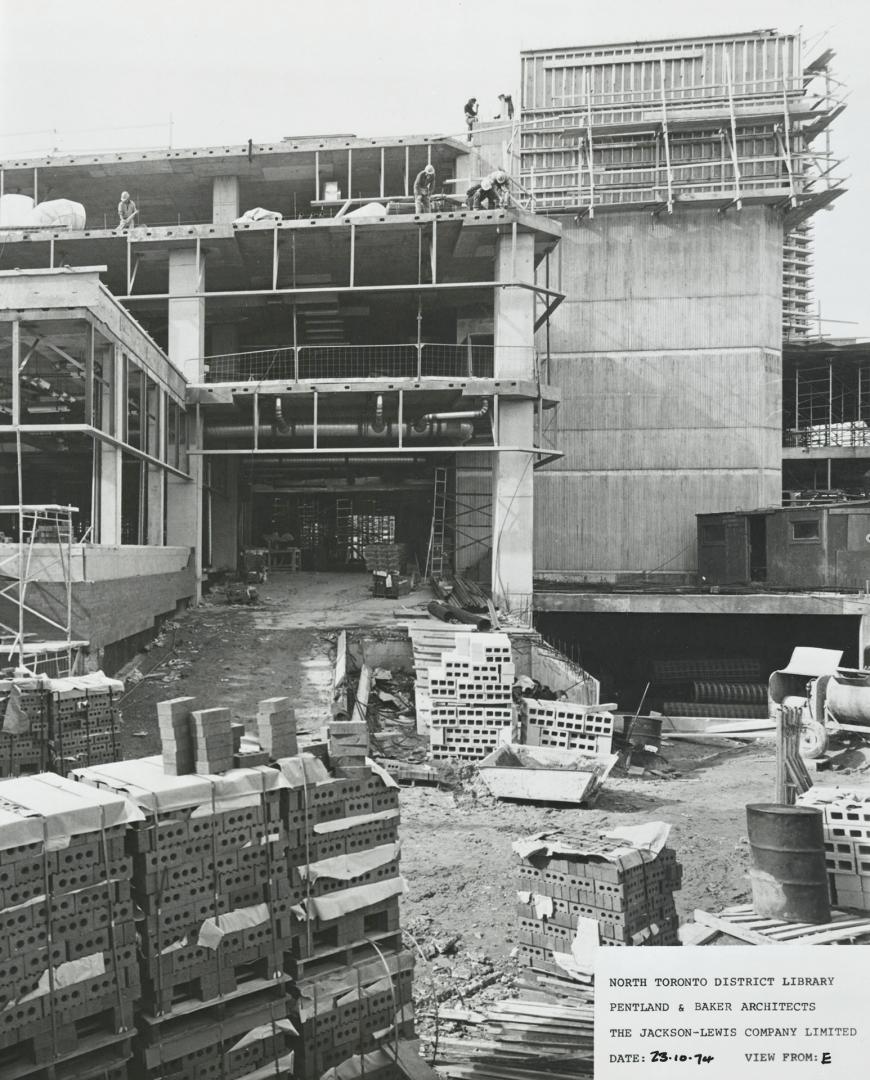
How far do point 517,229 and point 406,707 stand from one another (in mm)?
13699

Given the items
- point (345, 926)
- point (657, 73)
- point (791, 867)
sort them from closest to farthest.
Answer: point (345, 926)
point (791, 867)
point (657, 73)

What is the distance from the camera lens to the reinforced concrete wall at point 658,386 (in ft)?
97.3

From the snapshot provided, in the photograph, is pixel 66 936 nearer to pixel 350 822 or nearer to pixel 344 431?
pixel 350 822

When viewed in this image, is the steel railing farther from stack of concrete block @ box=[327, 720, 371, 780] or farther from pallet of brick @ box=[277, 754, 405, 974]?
pallet of brick @ box=[277, 754, 405, 974]

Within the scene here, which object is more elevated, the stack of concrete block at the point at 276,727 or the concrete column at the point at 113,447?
the concrete column at the point at 113,447

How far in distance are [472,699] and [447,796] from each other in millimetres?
2867

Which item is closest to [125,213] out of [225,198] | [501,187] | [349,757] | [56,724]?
[225,198]

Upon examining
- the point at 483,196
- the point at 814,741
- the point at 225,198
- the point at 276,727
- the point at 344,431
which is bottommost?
the point at 814,741

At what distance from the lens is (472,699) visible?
1586 cm

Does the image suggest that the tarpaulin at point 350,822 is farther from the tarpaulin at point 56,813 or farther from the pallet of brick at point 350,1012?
the tarpaulin at point 56,813

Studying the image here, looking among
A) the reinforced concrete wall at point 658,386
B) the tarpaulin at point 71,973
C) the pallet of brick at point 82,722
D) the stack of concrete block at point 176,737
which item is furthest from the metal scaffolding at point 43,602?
the reinforced concrete wall at point 658,386

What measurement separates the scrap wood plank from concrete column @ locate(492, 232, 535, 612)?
619 inches

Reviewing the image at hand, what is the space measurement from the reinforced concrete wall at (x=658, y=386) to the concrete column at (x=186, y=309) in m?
12.3
